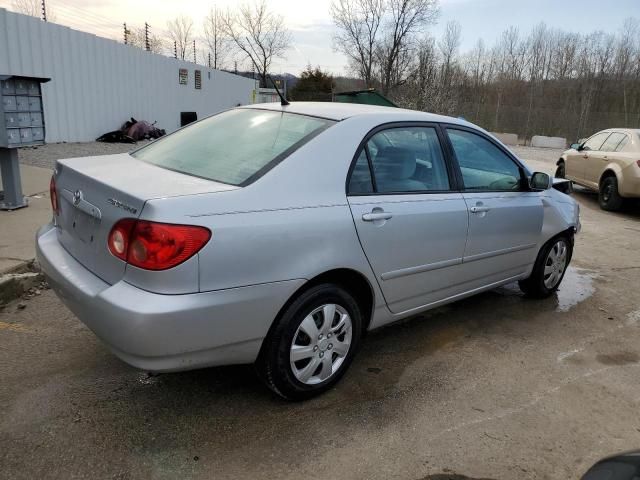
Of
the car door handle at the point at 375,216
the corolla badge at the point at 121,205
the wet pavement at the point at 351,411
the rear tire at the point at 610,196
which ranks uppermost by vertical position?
the corolla badge at the point at 121,205

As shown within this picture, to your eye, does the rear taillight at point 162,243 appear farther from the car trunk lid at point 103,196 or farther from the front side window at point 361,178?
the front side window at point 361,178

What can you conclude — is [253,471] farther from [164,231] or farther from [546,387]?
[546,387]

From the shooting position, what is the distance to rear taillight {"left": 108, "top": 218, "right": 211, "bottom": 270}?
2.30 meters

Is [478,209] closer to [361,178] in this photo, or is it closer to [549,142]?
[361,178]

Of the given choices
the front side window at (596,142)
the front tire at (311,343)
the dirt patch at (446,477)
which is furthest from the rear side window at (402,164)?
the front side window at (596,142)

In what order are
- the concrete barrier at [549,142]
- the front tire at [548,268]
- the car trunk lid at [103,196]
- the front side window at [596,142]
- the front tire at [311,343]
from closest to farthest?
the car trunk lid at [103,196], the front tire at [311,343], the front tire at [548,268], the front side window at [596,142], the concrete barrier at [549,142]

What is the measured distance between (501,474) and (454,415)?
0.50 m

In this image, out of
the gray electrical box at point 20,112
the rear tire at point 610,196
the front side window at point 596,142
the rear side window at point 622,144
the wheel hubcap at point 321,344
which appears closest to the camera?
the wheel hubcap at point 321,344

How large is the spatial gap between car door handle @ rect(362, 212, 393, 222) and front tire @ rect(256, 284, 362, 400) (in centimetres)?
43

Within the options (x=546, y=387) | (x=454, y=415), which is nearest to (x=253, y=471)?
(x=454, y=415)

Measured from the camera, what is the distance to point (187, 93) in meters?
19.9

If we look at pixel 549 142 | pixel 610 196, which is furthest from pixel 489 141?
pixel 549 142

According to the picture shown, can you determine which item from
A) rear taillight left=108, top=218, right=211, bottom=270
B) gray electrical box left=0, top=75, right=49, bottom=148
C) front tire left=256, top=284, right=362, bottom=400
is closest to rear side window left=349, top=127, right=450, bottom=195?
front tire left=256, top=284, right=362, bottom=400

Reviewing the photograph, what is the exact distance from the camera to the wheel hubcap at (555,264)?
484cm
